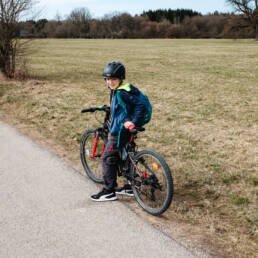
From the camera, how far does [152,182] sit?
3705 millimetres

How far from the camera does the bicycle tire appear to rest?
4.72m

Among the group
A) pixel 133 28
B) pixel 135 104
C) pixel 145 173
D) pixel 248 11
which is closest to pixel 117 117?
pixel 135 104

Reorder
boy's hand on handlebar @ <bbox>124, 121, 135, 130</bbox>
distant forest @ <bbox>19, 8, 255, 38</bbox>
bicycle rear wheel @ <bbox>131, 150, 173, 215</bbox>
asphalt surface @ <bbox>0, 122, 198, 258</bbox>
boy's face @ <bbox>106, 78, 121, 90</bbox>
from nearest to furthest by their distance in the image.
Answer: asphalt surface @ <bbox>0, 122, 198, 258</bbox> → bicycle rear wheel @ <bbox>131, 150, 173, 215</bbox> → boy's hand on handlebar @ <bbox>124, 121, 135, 130</bbox> → boy's face @ <bbox>106, 78, 121, 90</bbox> → distant forest @ <bbox>19, 8, 255, 38</bbox>

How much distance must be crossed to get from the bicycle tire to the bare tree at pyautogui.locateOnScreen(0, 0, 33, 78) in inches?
383

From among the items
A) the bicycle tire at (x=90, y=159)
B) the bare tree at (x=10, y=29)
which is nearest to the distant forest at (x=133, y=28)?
the bare tree at (x=10, y=29)

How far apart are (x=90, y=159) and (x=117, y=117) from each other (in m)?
1.34

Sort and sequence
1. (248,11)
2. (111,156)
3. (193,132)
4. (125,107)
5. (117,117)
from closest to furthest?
(125,107)
(117,117)
(111,156)
(193,132)
(248,11)

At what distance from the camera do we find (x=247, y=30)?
5784 centimetres

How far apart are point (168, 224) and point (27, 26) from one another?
1190 centimetres

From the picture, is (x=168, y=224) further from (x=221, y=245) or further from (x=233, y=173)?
(x=233, y=173)

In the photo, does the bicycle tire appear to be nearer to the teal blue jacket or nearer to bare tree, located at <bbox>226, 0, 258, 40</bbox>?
the teal blue jacket

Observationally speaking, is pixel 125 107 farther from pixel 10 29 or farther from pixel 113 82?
pixel 10 29

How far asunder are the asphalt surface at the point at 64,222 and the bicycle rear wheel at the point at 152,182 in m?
0.24

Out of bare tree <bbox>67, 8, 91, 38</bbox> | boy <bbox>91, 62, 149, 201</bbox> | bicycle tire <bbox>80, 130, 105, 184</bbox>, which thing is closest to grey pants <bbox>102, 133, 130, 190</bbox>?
boy <bbox>91, 62, 149, 201</bbox>
